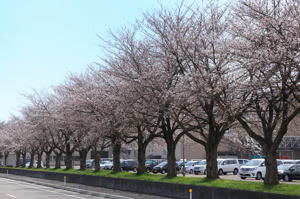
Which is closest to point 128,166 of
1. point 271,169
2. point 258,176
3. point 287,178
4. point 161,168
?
point 161,168

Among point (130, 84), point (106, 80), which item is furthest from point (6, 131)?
point (130, 84)

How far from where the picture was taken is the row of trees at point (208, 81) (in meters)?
13.4

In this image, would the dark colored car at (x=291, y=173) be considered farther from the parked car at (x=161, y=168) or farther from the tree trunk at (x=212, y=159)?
the parked car at (x=161, y=168)

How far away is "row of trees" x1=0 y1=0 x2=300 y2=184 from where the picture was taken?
44.1ft

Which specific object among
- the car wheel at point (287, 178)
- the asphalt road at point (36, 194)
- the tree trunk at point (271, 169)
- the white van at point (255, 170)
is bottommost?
the asphalt road at point (36, 194)

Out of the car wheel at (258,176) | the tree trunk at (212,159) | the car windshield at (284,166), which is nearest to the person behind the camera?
the tree trunk at (212,159)

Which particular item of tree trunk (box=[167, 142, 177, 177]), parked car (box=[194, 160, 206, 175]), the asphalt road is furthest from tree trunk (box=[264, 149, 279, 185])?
parked car (box=[194, 160, 206, 175])

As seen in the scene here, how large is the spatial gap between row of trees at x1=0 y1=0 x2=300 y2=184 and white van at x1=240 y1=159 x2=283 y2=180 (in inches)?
390

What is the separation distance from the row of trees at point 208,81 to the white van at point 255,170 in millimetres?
9900

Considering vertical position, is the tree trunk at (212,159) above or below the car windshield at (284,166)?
above

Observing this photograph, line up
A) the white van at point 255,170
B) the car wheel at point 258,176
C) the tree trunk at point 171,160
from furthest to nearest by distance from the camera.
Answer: the car wheel at point 258,176 < the white van at point 255,170 < the tree trunk at point 171,160

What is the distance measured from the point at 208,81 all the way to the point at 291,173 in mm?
18384

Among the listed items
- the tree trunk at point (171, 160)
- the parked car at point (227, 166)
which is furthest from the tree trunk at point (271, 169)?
the parked car at point (227, 166)

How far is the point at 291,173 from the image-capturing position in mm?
31703
